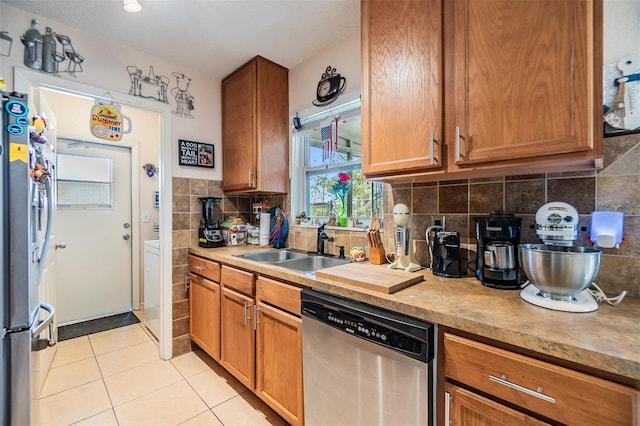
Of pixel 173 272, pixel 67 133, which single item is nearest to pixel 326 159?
pixel 173 272

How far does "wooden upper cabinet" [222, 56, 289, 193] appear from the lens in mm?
2260

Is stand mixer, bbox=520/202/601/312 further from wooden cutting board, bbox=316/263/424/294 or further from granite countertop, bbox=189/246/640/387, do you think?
wooden cutting board, bbox=316/263/424/294

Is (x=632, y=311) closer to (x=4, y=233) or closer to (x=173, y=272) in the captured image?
(x=4, y=233)

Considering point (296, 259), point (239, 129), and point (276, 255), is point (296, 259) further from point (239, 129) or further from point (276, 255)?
point (239, 129)

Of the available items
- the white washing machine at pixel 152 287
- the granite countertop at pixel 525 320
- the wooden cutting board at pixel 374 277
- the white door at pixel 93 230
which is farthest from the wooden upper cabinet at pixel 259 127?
the white door at pixel 93 230

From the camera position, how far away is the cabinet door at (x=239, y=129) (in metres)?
2.29

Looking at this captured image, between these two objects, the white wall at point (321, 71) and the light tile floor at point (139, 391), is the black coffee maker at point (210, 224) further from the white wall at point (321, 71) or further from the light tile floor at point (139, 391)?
the white wall at point (321, 71)

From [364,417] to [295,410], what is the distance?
520 millimetres

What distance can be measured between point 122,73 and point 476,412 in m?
2.91

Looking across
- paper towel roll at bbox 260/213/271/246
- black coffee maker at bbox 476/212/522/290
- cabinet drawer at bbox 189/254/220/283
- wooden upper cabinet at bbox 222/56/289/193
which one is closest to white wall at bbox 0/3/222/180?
wooden upper cabinet at bbox 222/56/289/193

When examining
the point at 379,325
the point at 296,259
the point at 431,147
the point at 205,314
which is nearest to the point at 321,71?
the point at 431,147

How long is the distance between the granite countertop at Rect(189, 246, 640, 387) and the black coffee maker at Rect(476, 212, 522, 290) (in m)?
0.05

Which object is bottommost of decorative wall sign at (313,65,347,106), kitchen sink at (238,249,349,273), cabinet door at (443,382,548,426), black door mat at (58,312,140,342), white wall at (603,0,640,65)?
black door mat at (58,312,140,342)

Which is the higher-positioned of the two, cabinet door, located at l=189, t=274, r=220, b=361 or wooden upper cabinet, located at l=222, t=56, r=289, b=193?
wooden upper cabinet, located at l=222, t=56, r=289, b=193
